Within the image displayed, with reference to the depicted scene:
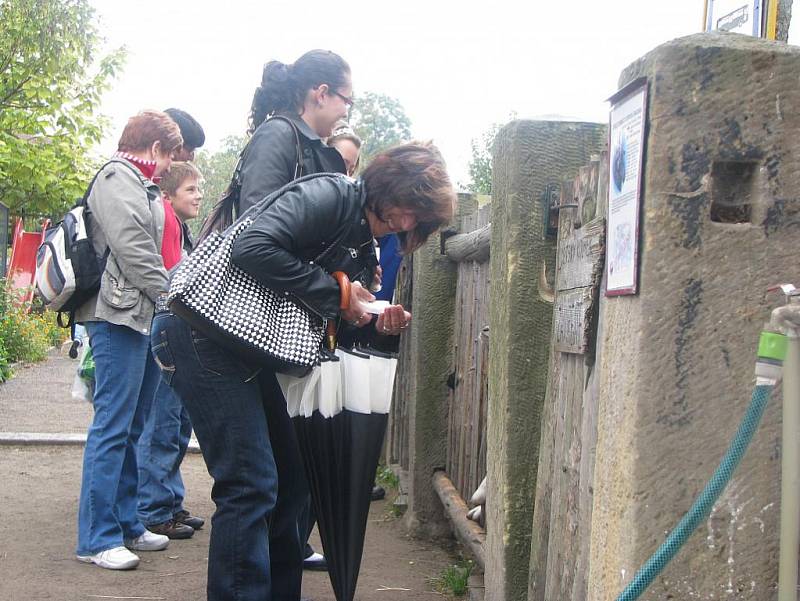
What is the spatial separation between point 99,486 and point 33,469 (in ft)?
8.24

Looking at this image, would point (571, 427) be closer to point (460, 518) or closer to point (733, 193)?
point (733, 193)

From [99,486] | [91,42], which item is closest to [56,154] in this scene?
[91,42]

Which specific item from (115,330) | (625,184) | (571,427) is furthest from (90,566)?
(625,184)

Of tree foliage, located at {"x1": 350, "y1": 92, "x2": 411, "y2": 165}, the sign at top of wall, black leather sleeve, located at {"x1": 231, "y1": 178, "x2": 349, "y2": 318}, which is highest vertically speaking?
tree foliage, located at {"x1": 350, "y1": 92, "x2": 411, "y2": 165}

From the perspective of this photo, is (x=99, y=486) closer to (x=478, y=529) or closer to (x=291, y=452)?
(x=291, y=452)

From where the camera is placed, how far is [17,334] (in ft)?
42.7

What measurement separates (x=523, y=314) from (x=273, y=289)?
80 centimetres

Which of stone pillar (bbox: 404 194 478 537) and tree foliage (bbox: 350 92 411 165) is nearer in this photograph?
stone pillar (bbox: 404 194 478 537)

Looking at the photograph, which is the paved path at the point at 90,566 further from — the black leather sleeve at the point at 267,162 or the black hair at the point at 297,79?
the black hair at the point at 297,79

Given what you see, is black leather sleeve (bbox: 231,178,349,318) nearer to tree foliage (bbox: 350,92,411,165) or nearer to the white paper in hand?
the white paper in hand

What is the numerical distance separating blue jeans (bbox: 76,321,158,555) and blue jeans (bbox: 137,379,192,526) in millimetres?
614

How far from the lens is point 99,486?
14.0 ft

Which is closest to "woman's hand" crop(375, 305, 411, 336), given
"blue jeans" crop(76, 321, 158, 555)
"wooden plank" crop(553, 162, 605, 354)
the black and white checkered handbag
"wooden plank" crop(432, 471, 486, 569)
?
the black and white checkered handbag

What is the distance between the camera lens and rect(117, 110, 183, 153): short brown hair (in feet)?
15.1
